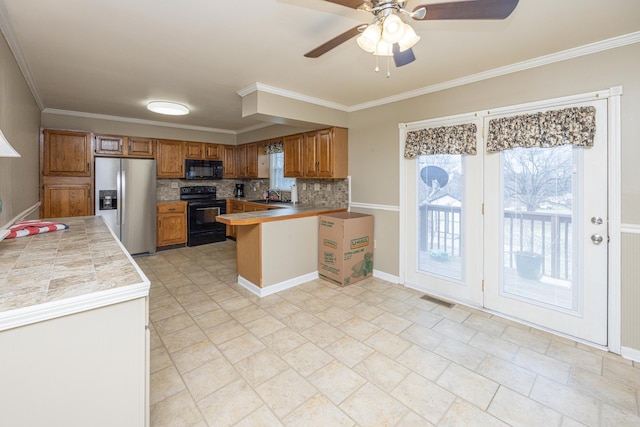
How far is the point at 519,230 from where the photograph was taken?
2762 mm

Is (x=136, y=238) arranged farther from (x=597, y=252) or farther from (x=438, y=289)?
(x=597, y=252)

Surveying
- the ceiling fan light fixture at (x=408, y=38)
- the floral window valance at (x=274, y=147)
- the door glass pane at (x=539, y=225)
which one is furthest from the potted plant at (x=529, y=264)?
the floral window valance at (x=274, y=147)

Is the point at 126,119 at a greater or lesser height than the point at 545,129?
greater

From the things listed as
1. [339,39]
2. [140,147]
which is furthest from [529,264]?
[140,147]

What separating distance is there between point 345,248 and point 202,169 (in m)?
3.83

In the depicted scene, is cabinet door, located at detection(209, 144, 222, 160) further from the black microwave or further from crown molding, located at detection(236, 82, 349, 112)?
crown molding, located at detection(236, 82, 349, 112)

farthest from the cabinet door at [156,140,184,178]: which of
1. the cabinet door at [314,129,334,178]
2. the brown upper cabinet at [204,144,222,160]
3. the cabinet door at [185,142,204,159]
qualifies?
the cabinet door at [314,129,334,178]

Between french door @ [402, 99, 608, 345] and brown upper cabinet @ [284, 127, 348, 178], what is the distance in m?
1.03

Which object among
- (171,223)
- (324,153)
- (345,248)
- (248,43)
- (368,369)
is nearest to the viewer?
(368,369)

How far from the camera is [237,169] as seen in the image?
6523 mm

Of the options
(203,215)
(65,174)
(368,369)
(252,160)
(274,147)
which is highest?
(274,147)

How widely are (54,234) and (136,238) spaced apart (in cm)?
296

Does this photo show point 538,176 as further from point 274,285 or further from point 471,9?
point 274,285

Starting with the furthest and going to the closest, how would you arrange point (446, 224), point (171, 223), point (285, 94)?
1. point (171, 223)
2. point (285, 94)
3. point (446, 224)
